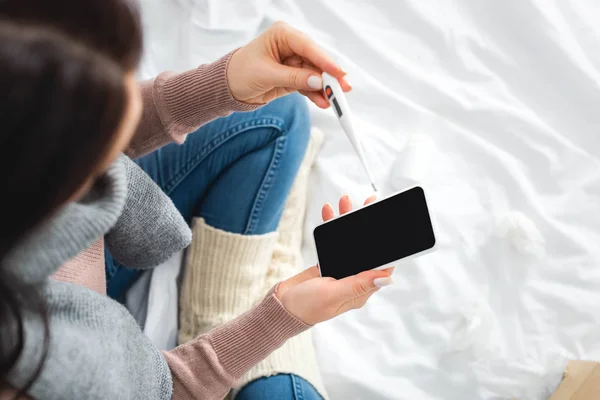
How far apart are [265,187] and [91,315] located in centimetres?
34

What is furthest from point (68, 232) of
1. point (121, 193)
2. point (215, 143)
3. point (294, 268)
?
point (294, 268)

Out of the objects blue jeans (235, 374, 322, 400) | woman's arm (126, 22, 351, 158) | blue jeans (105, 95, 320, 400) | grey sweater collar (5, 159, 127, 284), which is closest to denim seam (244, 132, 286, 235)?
blue jeans (105, 95, 320, 400)

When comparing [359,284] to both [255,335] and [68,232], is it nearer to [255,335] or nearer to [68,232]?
[255,335]

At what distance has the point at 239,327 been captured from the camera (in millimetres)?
638

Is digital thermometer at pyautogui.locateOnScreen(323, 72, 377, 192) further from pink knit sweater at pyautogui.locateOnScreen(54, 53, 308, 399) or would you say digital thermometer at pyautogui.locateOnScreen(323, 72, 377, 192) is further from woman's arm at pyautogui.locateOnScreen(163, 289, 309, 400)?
woman's arm at pyautogui.locateOnScreen(163, 289, 309, 400)

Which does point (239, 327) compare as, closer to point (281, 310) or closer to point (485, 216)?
point (281, 310)

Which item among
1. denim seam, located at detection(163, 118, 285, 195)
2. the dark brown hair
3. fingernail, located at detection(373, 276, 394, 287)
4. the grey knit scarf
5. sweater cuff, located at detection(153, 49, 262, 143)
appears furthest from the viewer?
denim seam, located at detection(163, 118, 285, 195)

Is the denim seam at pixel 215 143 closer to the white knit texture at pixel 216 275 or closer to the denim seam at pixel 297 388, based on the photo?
the white knit texture at pixel 216 275

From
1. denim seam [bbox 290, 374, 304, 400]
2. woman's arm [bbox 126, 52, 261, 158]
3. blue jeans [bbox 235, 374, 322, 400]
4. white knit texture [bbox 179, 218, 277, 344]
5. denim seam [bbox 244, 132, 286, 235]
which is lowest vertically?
blue jeans [bbox 235, 374, 322, 400]

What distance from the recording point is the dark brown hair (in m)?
0.30

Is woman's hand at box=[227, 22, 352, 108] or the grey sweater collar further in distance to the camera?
woman's hand at box=[227, 22, 352, 108]

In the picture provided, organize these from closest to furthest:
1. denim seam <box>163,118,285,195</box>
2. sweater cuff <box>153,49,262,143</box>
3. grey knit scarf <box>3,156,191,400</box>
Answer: grey knit scarf <box>3,156,191,400</box>
sweater cuff <box>153,49,262,143</box>
denim seam <box>163,118,285,195</box>

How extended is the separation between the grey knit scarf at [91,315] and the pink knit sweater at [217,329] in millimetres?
40

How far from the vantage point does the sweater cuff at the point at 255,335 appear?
62 centimetres
